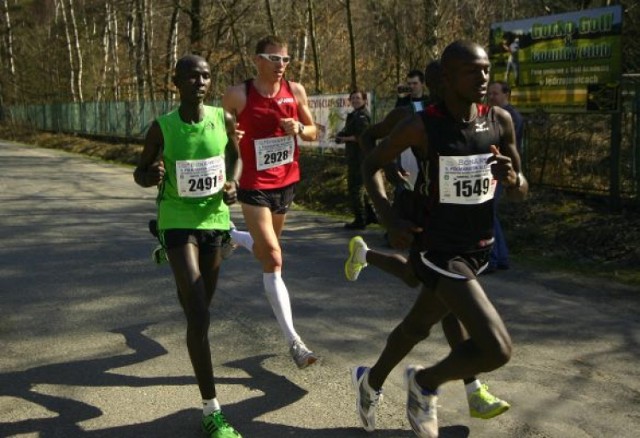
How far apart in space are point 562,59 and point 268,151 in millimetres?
7015

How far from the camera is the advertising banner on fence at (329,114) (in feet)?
53.2

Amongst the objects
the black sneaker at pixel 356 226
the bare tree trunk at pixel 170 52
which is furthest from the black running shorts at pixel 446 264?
the bare tree trunk at pixel 170 52

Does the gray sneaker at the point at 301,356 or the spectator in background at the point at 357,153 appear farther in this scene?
the spectator in background at the point at 357,153

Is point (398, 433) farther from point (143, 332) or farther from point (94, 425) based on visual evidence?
point (143, 332)

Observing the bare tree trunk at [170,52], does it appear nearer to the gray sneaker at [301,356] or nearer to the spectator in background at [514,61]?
the spectator in background at [514,61]

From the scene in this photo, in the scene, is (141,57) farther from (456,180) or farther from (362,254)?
(456,180)

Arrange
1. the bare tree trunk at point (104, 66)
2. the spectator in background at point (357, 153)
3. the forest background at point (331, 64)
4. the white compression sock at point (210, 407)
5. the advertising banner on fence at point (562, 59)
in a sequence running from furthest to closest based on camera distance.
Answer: the bare tree trunk at point (104, 66), the spectator in background at point (357, 153), the advertising banner on fence at point (562, 59), the forest background at point (331, 64), the white compression sock at point (210, 407)

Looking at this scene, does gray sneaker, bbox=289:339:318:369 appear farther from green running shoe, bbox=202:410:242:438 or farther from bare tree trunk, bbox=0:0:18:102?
bare tree trunk, bbox=0:0:18:102

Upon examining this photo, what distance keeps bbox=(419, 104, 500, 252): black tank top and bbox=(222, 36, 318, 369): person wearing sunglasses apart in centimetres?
169

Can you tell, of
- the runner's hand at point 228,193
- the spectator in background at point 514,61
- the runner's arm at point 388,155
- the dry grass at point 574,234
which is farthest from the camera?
the spectator in background at point 514,61

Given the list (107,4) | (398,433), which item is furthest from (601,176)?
(107,4)

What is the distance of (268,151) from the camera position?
5.07 metres

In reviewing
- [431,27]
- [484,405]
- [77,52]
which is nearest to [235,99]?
[484,405]

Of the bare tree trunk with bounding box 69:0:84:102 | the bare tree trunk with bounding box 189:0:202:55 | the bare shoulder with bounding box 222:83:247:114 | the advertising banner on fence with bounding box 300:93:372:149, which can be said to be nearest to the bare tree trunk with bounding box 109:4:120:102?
the bare tree trunk with bounding box 69:0:84:102
